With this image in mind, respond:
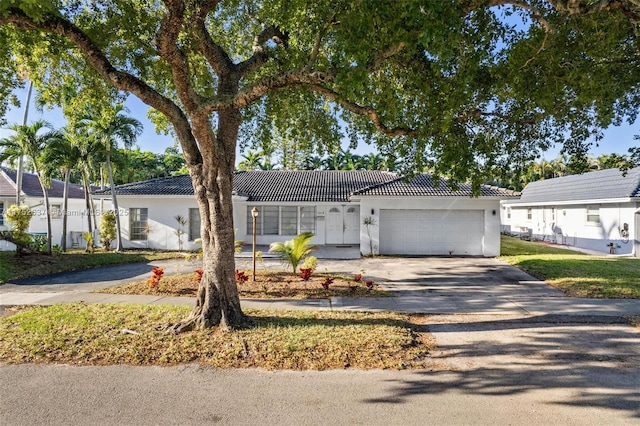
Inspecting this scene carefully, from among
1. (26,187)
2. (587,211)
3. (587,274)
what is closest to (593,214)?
(587,211)

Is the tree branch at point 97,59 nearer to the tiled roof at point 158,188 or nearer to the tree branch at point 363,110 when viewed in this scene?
the tree branch at point 363,110

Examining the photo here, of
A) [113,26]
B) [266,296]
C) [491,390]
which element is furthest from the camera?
[266,296]

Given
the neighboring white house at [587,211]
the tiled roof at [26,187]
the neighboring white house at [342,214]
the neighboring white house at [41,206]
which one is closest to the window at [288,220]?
the neighboring white house at [342,214]

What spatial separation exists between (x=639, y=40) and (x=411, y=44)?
205 inches

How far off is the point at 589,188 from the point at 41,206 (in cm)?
3289

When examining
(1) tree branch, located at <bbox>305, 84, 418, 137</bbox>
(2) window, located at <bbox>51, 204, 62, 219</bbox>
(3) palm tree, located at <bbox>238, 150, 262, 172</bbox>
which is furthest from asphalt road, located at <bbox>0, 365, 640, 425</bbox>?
(3) palm tree, located at <bbox>238, 150, 262, 172</bbox>

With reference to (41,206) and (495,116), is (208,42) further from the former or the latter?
(41,206)

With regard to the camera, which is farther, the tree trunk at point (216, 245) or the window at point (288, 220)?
the window at point (288, 220)

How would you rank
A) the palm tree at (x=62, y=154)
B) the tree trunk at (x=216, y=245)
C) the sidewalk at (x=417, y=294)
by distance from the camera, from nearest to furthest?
the tree trunk at (x=216, y=245)
the sidewalk at (x=417, y=294)
the palm tree at (x=62, y=154)

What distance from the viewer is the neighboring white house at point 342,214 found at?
16.7 meters

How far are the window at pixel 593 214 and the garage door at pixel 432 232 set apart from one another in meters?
8.89

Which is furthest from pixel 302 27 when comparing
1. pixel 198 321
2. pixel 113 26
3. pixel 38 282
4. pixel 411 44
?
pixel 38 282

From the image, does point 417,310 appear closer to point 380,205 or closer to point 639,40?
point 639,40

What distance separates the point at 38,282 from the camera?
10.7 meters
